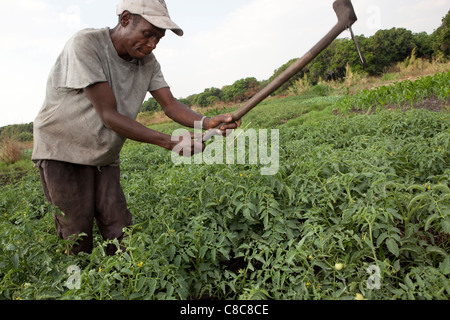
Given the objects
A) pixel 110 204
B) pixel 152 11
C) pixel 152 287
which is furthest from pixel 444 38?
pixel 152 287

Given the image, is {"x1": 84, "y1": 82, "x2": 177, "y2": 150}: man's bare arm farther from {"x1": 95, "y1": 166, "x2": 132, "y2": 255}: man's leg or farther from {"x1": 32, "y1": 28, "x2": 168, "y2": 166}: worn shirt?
{"x1": 95, "y1": 166, "x2": 132, "y2": 255}: man's leg

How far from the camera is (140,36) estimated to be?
1882 mm

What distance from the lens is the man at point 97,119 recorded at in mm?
1836

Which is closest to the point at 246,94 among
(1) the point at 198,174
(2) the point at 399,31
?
(2) the point at 399,31

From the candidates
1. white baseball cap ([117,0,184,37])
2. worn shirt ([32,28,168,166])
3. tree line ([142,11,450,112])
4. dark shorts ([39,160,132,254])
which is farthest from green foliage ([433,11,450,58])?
dark shorts ([39,160,132,254])

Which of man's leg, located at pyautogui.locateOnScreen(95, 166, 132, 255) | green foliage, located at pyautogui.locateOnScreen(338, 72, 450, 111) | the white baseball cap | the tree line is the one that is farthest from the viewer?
the tree line

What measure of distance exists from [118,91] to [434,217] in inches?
78.8

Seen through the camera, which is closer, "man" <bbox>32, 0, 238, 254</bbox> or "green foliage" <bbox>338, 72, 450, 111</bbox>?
"man" <bbox>32, 0, 238, 254</bbox>

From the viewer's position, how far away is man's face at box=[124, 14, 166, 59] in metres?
1.84

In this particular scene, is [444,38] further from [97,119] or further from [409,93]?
[97,119]
